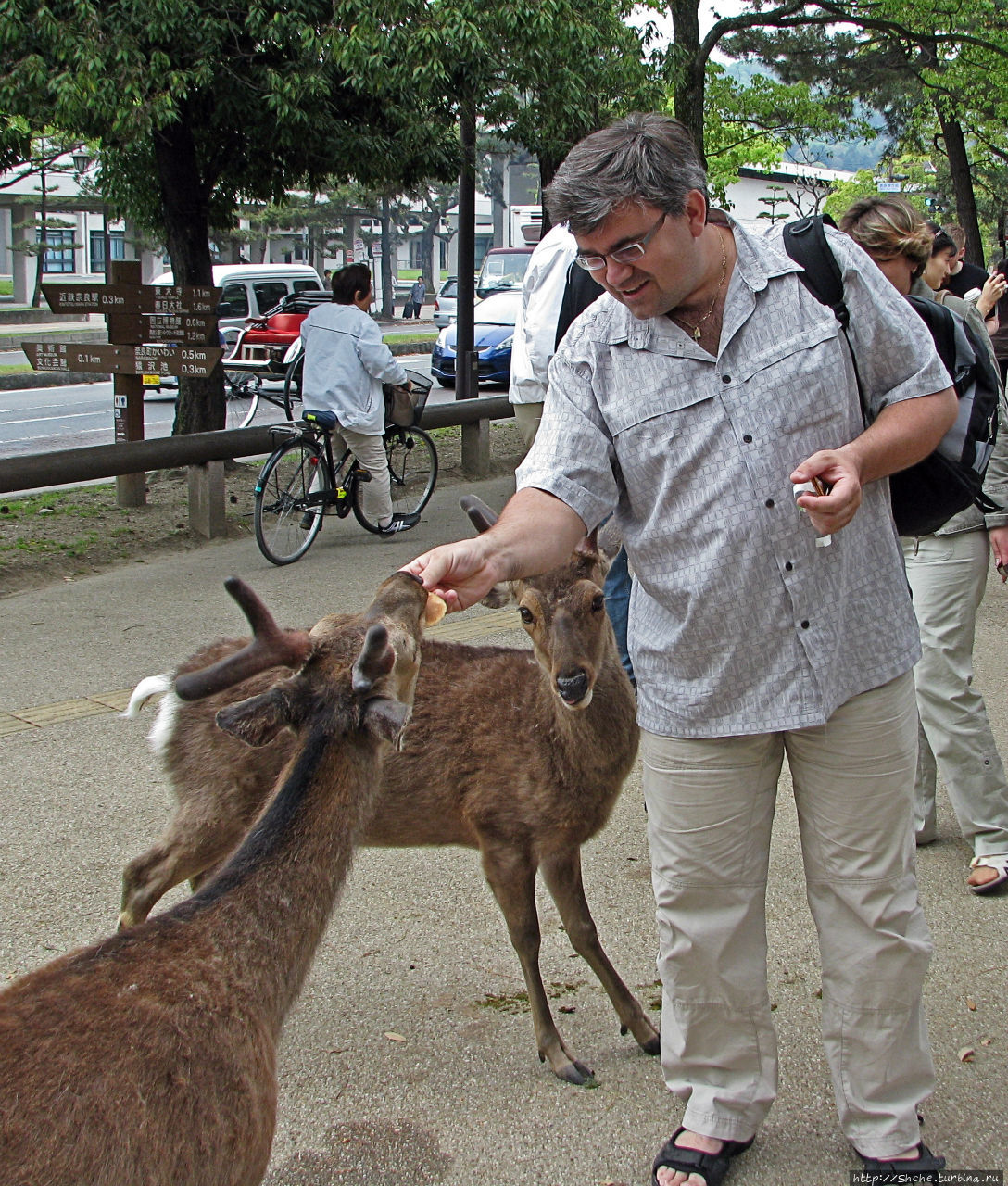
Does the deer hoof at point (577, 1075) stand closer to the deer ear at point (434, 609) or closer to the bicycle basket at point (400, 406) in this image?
the deer ear at point (434, 609)

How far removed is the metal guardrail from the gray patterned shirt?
6791 mm

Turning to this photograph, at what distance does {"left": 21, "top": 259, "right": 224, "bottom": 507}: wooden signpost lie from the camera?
34.4 ft

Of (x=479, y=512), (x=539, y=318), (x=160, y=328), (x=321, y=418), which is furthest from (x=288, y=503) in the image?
(x=479, y=512)

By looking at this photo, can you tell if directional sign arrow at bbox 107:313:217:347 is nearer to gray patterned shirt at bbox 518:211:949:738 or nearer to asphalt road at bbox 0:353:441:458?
asphalt road at bbox 0:353:441:458

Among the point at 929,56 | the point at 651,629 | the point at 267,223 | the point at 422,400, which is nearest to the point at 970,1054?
the point at 651,629

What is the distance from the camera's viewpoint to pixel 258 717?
2.69 metres

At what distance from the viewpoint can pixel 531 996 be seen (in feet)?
11.8

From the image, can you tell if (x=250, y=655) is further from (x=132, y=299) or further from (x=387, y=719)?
(x=132, y=299)

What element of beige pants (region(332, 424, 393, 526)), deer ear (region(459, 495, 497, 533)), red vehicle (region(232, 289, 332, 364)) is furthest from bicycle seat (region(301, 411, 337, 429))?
red vehicle (region(232, 289, 332, 364))

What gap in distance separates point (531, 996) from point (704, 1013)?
31.7 inches

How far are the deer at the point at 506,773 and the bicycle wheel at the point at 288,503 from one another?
5.16 m

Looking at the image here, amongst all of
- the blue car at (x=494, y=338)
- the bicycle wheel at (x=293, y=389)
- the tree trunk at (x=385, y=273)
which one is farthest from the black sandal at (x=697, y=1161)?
the tree trunk at (x=385, y=273)

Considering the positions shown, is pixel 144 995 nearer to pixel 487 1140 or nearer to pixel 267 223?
pixel 487 1140

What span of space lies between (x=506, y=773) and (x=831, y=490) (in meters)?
1.72
